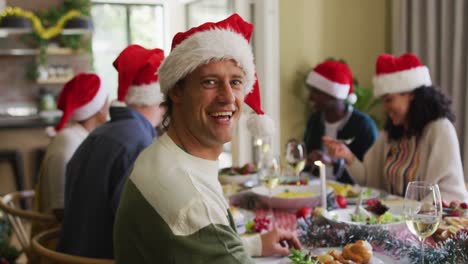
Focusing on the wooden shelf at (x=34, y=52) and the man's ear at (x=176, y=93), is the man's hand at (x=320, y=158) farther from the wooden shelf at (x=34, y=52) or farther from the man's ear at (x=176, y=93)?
the wooden shelf at (x=34, y=52)

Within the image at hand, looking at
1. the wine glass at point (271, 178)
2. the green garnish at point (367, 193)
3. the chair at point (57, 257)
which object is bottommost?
the chair at point (57, 257)

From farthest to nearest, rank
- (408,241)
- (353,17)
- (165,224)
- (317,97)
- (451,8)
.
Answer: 1. (353,17)
2. (451,8)
3. (317,97)
4. (408,241)
5. (165,224)

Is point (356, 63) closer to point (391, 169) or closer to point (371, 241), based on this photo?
point (391, 169)

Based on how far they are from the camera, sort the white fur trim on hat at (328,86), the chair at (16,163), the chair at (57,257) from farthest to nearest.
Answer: the chair at (16,163)
the white fur trim on hat at (328,86)
the chair at (57,257)

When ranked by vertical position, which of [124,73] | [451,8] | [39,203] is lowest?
[39,203]

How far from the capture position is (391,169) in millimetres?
2508

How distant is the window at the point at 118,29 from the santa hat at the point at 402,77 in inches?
201

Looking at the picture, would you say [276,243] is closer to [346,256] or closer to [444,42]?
[346,256]

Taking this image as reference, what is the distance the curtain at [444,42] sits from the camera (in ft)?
11.9

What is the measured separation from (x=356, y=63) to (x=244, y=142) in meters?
1.14

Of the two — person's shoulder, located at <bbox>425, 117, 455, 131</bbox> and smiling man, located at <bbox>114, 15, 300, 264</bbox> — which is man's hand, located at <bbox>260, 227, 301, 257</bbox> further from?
person's shoulder, located at <bbox>425, 117, 455, 131</bbox>

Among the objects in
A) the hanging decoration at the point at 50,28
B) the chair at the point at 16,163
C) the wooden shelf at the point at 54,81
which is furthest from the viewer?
the wooden shelf at the point at 54,81

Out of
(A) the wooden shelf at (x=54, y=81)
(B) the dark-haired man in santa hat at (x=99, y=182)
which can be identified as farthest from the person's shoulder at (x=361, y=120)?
(A) the wooden shelf at (x=54, y=81)

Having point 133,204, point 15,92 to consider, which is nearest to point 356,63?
point 133,204
